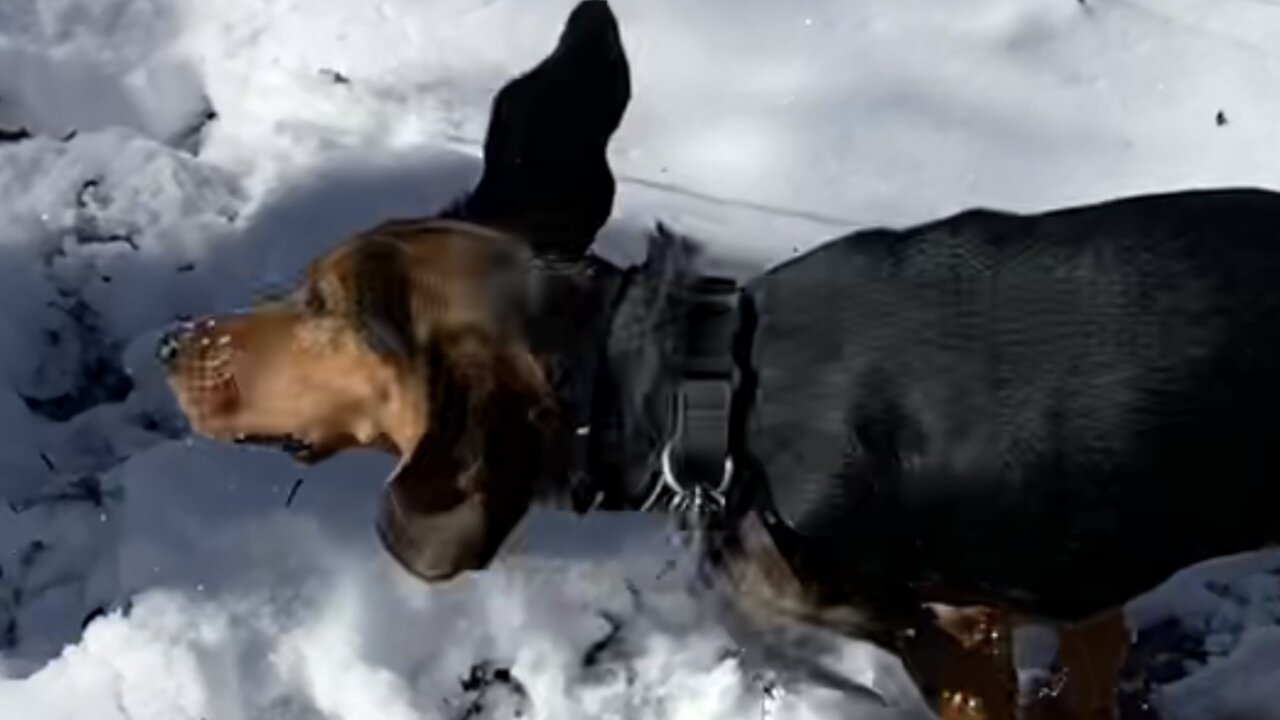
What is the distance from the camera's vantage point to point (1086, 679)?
11.0ft

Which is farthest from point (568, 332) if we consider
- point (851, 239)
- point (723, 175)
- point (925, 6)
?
point (925, 6)

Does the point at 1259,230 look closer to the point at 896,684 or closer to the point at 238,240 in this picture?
the point at 896,684

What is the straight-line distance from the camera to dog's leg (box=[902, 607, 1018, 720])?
3.20m

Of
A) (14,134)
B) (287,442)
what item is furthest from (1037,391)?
(14,134)

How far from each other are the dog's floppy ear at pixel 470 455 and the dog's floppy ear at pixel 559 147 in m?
0.26

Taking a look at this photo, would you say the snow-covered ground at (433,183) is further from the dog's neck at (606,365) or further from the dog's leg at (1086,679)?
the dog's neck at (606,365)

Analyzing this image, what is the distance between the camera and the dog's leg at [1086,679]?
10.9 feet

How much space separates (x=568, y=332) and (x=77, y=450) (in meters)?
1.21

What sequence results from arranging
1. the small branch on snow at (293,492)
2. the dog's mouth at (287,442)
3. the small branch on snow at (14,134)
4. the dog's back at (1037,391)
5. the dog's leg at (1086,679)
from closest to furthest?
the dog's back at (1037,391) < the dog's mouth at (287,442) < the dog's leg at (1086,679) < the small branch on snow at (293,492) < the small branch on snow at (14,134)

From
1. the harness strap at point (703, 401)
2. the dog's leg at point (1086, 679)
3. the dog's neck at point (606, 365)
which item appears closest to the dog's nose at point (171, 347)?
the dog's neck at point (606, 365)

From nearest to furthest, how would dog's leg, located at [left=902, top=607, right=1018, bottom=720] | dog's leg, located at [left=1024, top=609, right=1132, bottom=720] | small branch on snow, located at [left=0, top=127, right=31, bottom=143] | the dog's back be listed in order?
the dog's back → dog's leg, located at [left=902, top=607, right=1018, bottom=720] → dog's leg, located at [left=1024, top=609, right=1132, bottom=720] → small branch on snow, located at [left=0, top=127, right=31, bottom=143]

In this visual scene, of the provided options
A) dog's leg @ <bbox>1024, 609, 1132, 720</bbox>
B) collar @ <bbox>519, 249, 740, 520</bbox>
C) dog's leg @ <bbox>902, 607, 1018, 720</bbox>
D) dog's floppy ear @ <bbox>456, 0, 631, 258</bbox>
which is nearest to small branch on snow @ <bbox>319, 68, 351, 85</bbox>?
dog's floppy ear @ <bbox>456, 0, 631, 258</bbox>

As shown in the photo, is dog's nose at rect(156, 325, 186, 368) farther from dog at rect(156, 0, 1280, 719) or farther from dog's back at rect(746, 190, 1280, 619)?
dog's back at rect(746, 190, 1280, 619)

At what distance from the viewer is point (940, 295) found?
2781 millimetres
